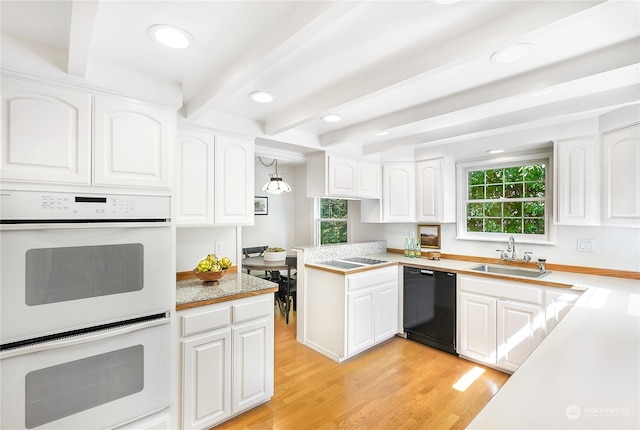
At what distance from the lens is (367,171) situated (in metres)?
3.64

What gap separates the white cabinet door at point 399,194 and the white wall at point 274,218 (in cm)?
244

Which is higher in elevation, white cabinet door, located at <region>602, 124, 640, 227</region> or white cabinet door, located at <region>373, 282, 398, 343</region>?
white cabinet door, located at <region>602, 124, 640, 227</region>

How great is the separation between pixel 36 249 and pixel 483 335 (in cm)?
336

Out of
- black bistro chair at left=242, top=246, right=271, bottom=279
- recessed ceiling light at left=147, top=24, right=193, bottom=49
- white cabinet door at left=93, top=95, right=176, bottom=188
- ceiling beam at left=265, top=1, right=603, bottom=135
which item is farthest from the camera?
black bistro chair at left=242, top=246, right=271, bottom=279

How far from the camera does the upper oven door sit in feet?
4.61

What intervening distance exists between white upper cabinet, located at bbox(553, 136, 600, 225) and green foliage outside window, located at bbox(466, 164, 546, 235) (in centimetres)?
47

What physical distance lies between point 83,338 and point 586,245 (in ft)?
12.8

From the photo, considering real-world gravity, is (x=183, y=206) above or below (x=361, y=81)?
below

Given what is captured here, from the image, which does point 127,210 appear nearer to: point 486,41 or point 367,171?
point 486,41

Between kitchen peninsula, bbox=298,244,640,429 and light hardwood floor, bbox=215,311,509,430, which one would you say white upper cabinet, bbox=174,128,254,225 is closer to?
light hardwood floor, bbox=215,311,509,430

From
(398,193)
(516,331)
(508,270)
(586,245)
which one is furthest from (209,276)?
(586,245)

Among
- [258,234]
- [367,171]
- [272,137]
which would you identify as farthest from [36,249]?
[258,234]

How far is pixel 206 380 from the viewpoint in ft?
6.44

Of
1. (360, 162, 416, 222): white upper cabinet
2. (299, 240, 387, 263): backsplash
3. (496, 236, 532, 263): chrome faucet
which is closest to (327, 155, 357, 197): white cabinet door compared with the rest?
(360, 162, 416, 222): white upper cabinet
